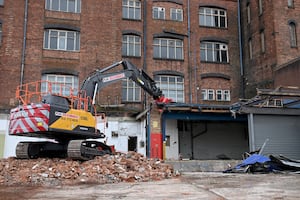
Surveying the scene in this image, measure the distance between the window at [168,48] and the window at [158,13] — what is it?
1939mm

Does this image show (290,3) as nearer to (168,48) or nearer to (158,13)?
(168,48)

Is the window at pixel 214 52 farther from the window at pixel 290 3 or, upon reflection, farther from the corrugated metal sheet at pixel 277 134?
the corrugated metal sheet at pixel 277 134

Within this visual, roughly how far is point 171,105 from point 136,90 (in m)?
4.78

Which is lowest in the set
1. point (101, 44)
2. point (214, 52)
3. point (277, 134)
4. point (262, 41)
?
point (277, 134)

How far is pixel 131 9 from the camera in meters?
27.9

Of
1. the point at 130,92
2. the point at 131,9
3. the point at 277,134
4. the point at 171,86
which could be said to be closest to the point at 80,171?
the point at 277,134

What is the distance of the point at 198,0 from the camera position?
29.5 meters

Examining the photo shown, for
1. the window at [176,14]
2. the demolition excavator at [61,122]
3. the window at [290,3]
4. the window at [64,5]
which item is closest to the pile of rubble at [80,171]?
the demolition excavator at [61,122]

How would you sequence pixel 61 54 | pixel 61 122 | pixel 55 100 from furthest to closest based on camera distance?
pixel 61 54 < pixel 55 100 < pixel 61 122

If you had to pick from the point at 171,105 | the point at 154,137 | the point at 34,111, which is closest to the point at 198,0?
the point at 171,105

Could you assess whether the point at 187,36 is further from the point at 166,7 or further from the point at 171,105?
the point at 171,105

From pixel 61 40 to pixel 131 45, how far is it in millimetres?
5367

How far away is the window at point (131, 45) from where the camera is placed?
27.2 m

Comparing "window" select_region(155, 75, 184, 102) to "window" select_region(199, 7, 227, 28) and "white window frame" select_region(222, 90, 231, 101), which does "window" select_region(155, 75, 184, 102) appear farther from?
"window" select_region(199, 7, 227, 28)
